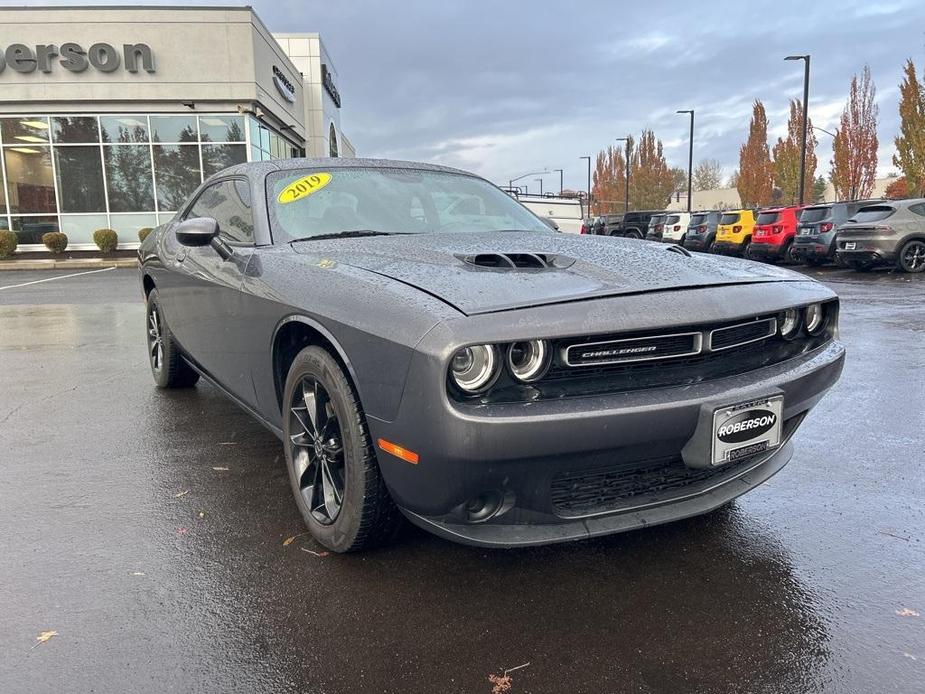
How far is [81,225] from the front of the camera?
2323 centimetres

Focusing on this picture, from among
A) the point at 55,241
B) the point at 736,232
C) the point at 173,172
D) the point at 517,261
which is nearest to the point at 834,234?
the point at 736,232

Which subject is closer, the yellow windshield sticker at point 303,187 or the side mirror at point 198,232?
the side mirror at point 198,232

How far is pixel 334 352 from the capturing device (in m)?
2.45

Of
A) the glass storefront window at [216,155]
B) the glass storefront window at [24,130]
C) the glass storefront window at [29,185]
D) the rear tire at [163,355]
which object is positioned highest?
the glass storefront window at [24,130]

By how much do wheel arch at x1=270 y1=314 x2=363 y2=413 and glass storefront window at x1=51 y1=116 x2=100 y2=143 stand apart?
24164 mm

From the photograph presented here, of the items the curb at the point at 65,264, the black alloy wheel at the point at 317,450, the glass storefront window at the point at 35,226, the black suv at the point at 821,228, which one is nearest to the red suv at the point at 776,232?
the black suv at the point at 821,228

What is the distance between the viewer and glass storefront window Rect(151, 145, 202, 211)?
23.5 metres

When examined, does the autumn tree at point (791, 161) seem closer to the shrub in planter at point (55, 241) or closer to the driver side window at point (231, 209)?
the shrub in planter at point (55, 241)

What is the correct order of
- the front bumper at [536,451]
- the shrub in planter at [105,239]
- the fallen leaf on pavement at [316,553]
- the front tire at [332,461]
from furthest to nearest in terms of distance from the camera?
1. the shrub in planter at [105,239]
2. the fallen leaf on pavement at [316,553]
3. the front tire at [332,461]
4. the front bumper at [536,451]

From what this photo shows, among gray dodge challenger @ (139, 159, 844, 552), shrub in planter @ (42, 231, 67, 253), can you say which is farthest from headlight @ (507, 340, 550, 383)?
shrub in planter @ (42, 231, 67, 253)

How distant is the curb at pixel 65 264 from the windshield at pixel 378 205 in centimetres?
1826

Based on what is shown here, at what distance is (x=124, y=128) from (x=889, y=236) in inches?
874

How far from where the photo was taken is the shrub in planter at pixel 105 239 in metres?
21.8

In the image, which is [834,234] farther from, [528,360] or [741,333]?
[528,360]
